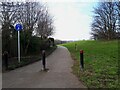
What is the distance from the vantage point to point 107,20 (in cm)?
5247

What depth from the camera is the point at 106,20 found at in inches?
2077

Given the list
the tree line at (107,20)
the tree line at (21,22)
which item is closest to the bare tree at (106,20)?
the tree line at (107,20)

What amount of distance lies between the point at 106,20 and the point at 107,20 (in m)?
0.33

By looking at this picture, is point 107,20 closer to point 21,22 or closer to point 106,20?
point 106,20

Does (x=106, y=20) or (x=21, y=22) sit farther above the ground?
(x=106, y=20)

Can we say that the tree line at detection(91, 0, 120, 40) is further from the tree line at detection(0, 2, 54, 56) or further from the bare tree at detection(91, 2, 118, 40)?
the tree line at detection(0, 2, 54, 56)

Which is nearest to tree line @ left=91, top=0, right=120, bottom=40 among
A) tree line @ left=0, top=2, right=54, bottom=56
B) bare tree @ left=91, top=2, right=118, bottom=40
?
bare tree @ left=91, top=2, right=118, bottom=40

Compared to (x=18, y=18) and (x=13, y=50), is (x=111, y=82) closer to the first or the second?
(x=13, y=50)

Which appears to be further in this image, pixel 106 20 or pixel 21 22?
pixel 106 20

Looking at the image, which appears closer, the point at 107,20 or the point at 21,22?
the point at 21,22

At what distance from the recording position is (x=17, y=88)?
8227mm

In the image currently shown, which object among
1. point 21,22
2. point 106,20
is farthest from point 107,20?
point 21,22

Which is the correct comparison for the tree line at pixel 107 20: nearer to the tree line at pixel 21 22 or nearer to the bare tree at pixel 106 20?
the bare tree at pixel 106 20

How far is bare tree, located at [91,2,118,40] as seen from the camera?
50.7 metres
